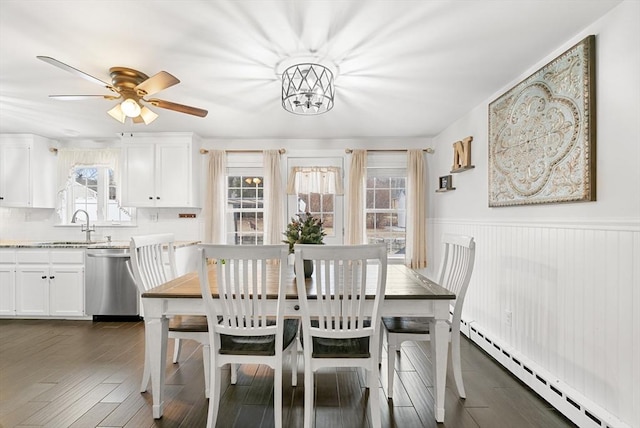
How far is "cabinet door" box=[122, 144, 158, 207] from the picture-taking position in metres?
4.29

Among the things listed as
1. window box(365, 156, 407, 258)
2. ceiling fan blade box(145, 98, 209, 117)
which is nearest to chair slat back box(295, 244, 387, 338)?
ceiling fan blade box(145, 98, 209, 117)

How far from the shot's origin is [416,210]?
4.46m

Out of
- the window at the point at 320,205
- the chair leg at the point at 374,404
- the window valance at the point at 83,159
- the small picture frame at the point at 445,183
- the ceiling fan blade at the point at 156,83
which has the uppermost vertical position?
the ceiling fan blade at the point at 156,83

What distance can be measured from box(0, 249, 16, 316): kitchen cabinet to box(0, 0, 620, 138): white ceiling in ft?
5.93

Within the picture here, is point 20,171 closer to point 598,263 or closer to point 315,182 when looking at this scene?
point 315,182

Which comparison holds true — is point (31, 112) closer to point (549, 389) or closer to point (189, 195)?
point (189, 195)

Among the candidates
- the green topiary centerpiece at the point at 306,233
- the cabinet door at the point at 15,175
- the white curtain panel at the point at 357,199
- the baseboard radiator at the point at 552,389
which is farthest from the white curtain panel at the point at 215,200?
the baseboard radiator at the point at 552,389

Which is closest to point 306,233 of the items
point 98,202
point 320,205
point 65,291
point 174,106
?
point 174,106

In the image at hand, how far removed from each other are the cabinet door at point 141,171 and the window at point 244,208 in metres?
1.00

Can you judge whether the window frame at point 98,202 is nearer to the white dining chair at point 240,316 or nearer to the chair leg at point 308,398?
the white dining chair at point 240,316

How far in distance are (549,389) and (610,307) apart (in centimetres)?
75

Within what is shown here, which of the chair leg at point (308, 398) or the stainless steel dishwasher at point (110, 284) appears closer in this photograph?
the chair leg at point (308, 398)

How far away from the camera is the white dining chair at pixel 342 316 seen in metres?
1.59

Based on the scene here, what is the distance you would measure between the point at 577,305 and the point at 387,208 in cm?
287
